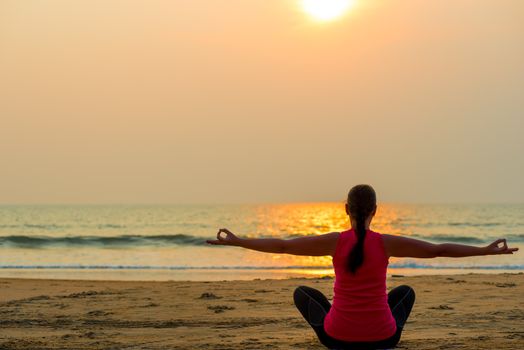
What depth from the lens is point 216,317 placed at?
36.3ft

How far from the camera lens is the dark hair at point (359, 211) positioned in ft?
19.2

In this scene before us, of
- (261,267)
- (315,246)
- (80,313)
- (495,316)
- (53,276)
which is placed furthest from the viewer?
(261,267)

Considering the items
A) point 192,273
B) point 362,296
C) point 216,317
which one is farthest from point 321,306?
point 192,273

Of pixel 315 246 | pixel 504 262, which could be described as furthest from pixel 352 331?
pixel 504 262

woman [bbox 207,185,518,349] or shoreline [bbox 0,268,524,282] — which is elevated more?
woman [bbox 207,185,518,349]

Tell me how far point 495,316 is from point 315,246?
5.68 metres

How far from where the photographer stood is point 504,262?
25.7 meters

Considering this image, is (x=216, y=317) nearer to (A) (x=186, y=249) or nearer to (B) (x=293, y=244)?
(B) (x=293, y=244)

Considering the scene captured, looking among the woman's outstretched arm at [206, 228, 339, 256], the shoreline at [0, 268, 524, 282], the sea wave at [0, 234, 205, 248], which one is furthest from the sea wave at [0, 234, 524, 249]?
the woman's outstretched arm at [206, 228, 339, 256]

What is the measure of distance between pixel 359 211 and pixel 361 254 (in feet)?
1.02

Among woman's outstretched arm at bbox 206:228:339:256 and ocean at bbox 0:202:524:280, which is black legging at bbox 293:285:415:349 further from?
ocean at bbox 0:202:524:280

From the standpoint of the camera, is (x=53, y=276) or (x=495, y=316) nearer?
(x=495, y=316)

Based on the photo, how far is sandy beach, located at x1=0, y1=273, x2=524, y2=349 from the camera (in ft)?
29.2

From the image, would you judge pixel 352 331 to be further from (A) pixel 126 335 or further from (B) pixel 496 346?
(A) pixel 126 335
